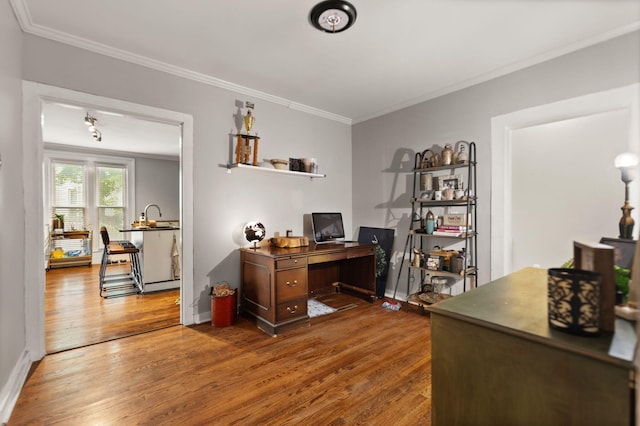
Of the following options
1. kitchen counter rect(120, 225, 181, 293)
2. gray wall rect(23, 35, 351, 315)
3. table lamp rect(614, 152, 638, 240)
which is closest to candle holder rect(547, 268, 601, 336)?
table lamp rect(614, 152, 638, 240)

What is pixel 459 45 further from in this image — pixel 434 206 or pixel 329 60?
pixel 434 206

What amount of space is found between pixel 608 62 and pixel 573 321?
2633 mm

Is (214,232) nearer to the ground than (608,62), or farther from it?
nearer to the ground

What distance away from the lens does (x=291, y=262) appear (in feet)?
9.57

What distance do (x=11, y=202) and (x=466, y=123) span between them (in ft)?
13.0

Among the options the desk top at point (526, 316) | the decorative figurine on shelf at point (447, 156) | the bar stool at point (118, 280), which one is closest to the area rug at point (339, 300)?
the decorative figurine on shelf at point (447, 156)

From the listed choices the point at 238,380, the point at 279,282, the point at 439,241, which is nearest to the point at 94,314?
the point at 279,282

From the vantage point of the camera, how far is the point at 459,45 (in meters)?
2.51

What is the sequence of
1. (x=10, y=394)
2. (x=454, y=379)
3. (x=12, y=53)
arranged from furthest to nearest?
1. (x=12, y=53)
2. (x=10, y=394)
3. (x=454, y=379)

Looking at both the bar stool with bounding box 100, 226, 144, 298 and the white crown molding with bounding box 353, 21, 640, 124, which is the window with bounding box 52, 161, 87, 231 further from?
the white crown molding with bounding box 353, 21, 640, 124

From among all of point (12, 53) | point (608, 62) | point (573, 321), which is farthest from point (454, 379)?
point (12, 53)

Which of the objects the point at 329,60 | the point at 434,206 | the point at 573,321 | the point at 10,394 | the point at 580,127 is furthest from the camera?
the point at 434,206

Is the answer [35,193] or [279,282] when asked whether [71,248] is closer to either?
[35,193]

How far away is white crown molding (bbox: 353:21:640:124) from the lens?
7.49ft
